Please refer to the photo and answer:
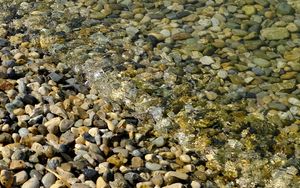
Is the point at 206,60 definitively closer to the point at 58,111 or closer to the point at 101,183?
the point at 58,111

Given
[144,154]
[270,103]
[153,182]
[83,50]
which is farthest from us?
[83,50]

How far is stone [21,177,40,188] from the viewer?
164 inches

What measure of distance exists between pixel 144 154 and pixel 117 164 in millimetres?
337

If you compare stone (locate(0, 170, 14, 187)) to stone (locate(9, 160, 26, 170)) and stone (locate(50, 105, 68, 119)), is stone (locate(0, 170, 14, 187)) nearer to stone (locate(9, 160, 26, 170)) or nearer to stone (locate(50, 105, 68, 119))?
stone (locate(9, 160, 26, 170))

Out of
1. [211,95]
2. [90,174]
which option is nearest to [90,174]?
[90,174]

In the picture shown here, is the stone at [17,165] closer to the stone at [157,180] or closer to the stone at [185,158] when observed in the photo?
the stone at [157,180]

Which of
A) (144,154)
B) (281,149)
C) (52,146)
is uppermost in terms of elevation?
(52,146)

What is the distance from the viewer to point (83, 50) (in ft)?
21.0

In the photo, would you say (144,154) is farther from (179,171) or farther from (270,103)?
(270,103)

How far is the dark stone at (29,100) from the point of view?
5211mm

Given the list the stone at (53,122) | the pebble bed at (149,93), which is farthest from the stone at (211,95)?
the stone at (53,122)

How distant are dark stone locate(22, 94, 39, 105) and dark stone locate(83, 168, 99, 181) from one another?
117 centimetres

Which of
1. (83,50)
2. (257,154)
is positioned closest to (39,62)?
(83,50)

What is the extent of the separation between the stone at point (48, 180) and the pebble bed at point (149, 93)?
17 mm
